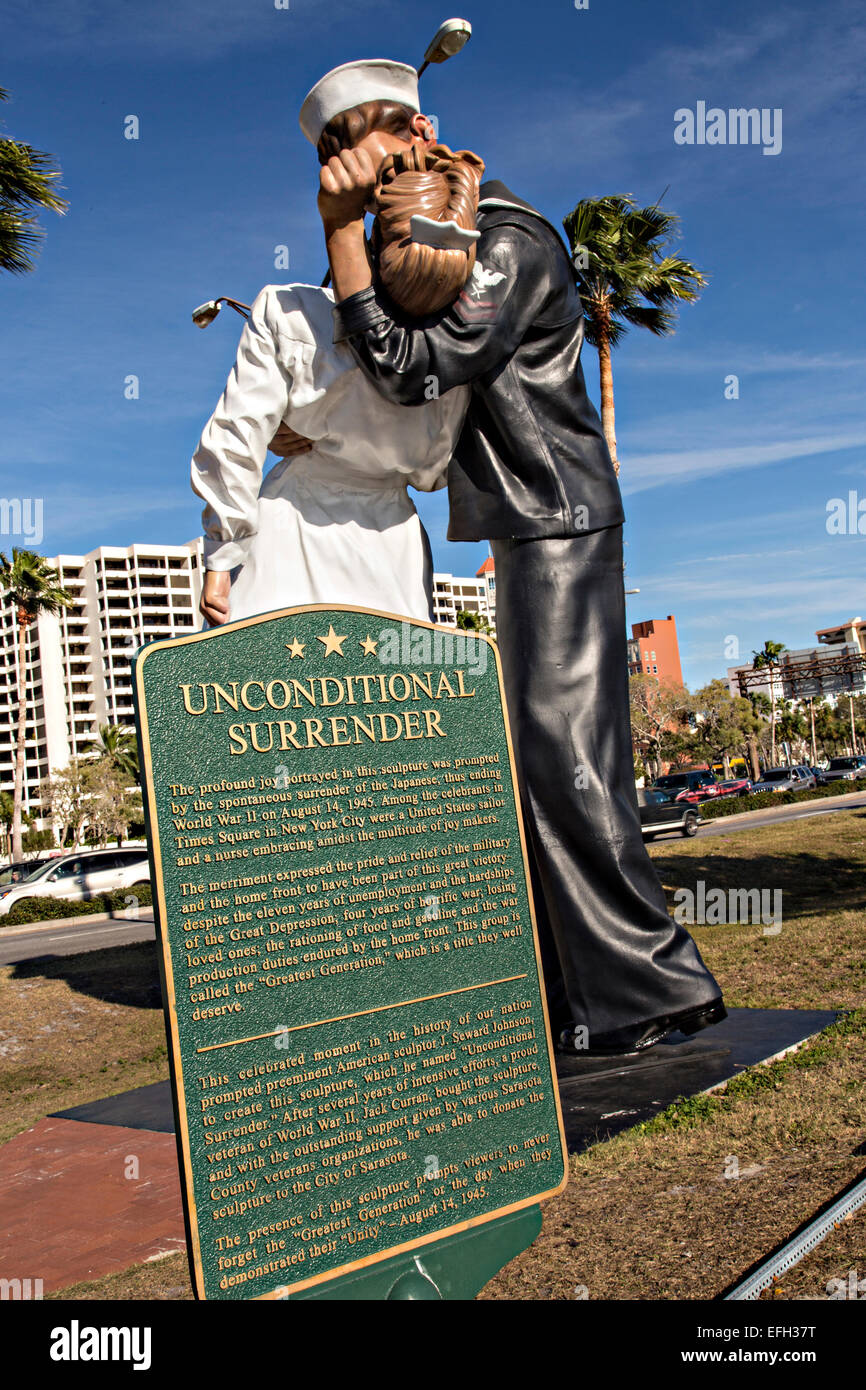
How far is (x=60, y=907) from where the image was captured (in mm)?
20000

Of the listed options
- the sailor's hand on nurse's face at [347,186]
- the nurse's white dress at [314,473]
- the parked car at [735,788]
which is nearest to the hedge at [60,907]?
the nurse's white dress at [314,473]

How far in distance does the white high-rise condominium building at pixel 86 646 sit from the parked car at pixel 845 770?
182 feet

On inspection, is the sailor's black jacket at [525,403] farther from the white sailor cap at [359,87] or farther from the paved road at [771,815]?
the paved road at [771,815]

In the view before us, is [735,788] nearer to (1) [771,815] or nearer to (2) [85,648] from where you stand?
(1) [771,815]

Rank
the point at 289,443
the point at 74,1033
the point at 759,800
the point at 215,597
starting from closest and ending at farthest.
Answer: the point at 215,597, the point at 289,443, the point at 74,1033, the point at 759,800

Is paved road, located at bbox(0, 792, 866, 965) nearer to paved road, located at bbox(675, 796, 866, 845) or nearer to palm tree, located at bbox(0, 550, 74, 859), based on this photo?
paved road, located at bbox(675, 796, 866, 845)

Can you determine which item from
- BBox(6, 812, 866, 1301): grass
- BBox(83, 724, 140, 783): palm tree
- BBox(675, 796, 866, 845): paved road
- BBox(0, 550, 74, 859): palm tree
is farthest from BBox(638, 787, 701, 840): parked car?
BBox(83, 724, 140, 783): palm tree

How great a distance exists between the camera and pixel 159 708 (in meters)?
2.78

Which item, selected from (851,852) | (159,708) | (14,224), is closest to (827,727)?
(851,852)

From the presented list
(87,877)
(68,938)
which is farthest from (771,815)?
(68,938)

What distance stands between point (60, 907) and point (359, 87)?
716 inches

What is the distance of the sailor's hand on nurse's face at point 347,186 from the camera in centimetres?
405

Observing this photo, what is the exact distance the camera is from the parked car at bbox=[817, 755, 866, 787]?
44.5 m

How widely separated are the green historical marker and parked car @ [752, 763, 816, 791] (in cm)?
3946
